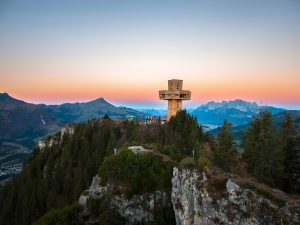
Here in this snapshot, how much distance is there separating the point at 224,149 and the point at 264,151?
8166mm

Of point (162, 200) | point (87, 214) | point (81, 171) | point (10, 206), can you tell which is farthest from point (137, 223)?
point (10, 206)

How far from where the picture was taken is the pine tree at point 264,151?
43562 mm

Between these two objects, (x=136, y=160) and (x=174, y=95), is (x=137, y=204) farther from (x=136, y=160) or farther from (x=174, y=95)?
(x=174, y=95)

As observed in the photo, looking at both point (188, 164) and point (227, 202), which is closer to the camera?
point (227, 202)

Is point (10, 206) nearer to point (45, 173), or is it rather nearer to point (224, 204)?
point (45, 173)

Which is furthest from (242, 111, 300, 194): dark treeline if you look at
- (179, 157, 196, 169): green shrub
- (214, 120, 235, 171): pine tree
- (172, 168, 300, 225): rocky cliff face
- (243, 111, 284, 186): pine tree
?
(179, 157, 196, 169): green shrub

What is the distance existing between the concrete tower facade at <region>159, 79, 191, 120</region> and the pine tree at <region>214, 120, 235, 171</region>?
35972 millimetres

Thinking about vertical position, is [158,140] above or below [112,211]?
above

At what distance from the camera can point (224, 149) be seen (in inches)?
2082

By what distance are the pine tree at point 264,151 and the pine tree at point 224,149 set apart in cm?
357

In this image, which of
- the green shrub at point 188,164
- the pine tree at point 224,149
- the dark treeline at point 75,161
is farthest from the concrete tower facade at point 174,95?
the green shrub at point 188,164

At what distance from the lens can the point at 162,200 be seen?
41.9 metres

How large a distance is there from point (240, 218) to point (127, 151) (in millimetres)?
25935

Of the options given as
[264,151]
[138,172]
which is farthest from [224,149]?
[138,172]
